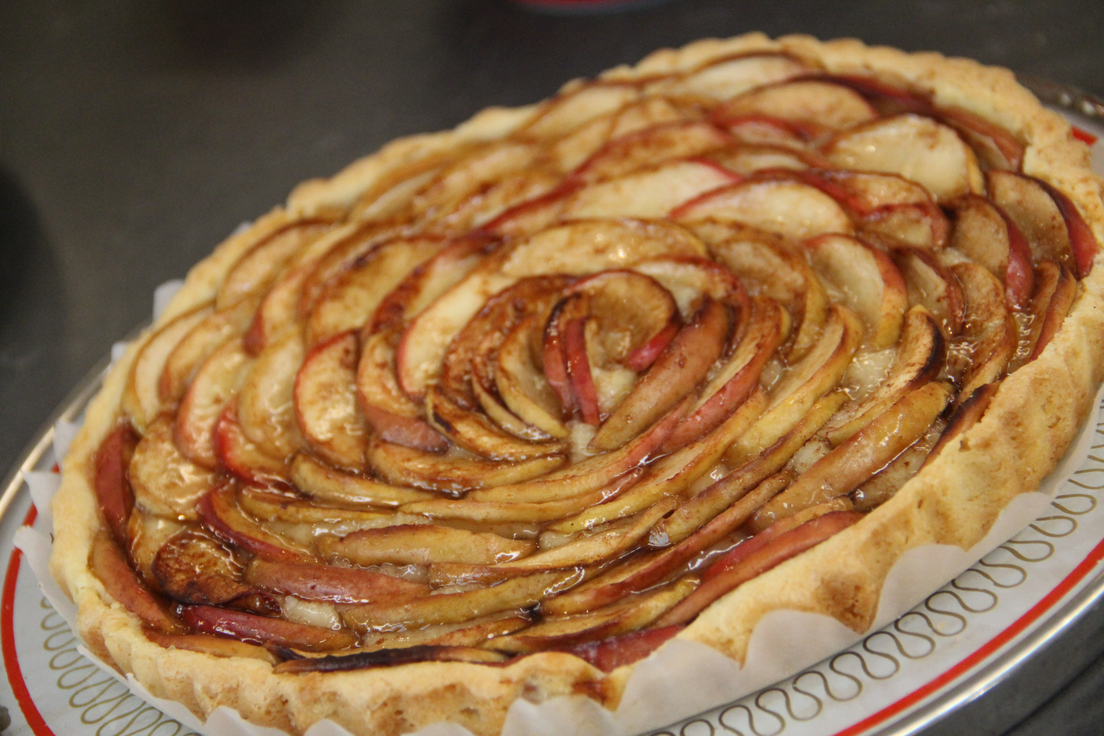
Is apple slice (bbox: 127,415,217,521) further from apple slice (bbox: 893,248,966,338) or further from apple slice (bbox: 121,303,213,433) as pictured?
apple slice (bbox: 893,248,966,338)

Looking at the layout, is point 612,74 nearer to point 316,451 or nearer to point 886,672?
point 316,451

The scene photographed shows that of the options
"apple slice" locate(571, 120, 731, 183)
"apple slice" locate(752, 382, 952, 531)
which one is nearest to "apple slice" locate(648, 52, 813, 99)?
"apple slice" locate(571, 120, 731, 183)

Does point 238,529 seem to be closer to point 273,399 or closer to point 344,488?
point 344,488

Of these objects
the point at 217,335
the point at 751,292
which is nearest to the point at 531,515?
the point at 751,292

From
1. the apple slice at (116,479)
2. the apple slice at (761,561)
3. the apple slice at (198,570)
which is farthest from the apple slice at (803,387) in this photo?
the apple slice at (116,479)

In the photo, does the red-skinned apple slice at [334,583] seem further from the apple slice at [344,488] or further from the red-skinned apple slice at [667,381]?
the red-skinned apple slice at [667,381]
